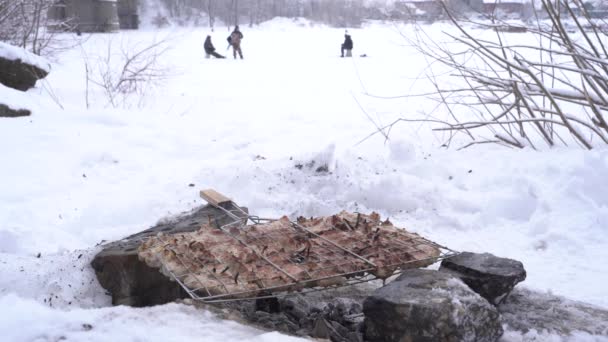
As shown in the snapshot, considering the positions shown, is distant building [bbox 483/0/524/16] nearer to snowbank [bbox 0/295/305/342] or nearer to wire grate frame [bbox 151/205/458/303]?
wire grate frame [bbox 151/205/458/303]

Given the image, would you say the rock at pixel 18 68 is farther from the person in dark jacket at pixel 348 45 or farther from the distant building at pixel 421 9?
the person in dark jacket at pixel 348 45

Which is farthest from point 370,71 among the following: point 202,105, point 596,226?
point 596,226

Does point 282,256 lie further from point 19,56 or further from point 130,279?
point 19,56

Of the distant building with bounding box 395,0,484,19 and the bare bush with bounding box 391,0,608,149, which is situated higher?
the distant building with bounding box 395,0,484,19


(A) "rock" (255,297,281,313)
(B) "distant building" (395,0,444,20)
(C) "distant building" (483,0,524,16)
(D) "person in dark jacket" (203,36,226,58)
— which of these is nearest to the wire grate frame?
(A) "rock" (255,297,281,313)

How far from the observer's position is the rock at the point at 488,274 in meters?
3.29

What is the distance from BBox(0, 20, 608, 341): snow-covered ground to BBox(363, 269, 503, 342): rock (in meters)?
0.40

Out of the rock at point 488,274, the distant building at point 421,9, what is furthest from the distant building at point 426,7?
the rock at point 488,274

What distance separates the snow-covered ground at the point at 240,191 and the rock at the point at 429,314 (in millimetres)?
403

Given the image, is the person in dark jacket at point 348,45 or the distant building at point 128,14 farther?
the distant building at point 128,14

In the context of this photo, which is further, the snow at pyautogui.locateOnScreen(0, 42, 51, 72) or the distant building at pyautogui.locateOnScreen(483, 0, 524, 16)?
the snow at pyautogui.locateOnScreen(0, 42, 51, 72)

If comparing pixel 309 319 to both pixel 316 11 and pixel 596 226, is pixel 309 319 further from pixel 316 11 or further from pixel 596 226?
pixel 316 11

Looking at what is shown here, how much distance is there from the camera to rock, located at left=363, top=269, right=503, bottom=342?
8.96 ft

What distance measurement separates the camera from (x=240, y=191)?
19.1ft
